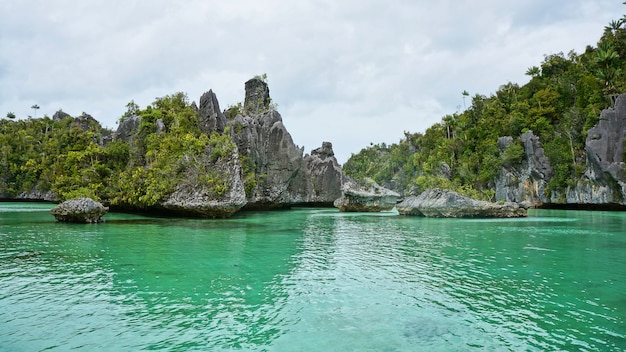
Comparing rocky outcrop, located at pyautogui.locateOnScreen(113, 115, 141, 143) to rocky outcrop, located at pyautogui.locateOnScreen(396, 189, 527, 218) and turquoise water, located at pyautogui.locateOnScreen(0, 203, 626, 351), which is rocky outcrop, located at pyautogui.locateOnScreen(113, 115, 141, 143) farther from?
rocky outcrop, located at pyautogui.locateOnScreen(396, 189, 527, 218)

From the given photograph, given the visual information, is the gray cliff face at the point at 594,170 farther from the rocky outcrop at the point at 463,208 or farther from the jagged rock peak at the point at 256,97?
the jagged rock peak at the point at 256,97

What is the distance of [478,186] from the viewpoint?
56.1m

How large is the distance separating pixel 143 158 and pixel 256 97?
17538 millimetres

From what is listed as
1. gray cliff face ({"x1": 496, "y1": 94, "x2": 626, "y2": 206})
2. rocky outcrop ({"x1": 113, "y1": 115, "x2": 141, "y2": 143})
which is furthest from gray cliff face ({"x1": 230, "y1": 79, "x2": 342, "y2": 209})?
gray cliff face ({"x1": 496, "y1": 94, "x2": 626, "y2": 206})

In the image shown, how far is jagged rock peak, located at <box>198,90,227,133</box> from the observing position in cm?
3747

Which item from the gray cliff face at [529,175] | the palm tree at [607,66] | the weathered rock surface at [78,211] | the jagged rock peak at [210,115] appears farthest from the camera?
the gray cliff face at [529,175]

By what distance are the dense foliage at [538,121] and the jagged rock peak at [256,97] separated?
72.1ft

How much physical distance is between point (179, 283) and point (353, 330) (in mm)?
4361

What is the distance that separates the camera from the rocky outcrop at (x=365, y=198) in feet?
127

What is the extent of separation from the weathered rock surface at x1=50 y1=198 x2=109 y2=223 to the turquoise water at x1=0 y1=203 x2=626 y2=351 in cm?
772

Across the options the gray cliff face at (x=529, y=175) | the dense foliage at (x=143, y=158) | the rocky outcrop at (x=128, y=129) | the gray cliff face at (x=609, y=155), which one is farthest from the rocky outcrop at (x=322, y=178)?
the gray cliff face at (x=609, y=155)

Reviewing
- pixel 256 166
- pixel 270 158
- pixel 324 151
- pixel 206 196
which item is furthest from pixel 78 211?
pixel 324 151

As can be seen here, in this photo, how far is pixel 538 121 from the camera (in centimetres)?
4884

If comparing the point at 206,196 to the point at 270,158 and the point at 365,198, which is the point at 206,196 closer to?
the point at 365,198
